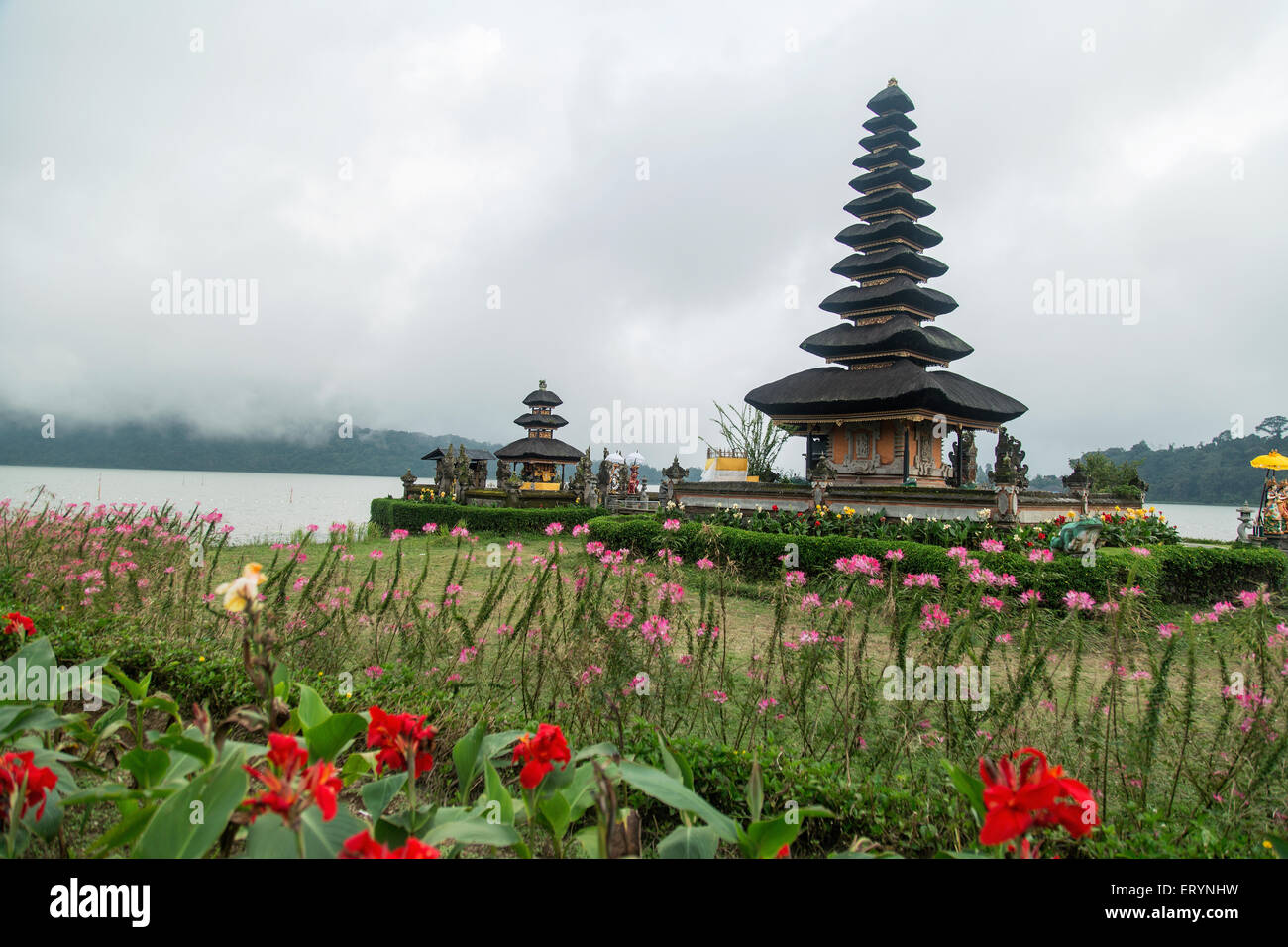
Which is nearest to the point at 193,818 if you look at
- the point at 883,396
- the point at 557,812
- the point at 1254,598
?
the point at 557,812

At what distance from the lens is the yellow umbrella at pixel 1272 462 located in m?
14.2

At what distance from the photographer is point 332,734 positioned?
1.61 meters

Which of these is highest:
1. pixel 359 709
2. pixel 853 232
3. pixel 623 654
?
pixel 853 232

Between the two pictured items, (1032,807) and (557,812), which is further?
(557,812)

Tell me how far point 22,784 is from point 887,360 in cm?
2132

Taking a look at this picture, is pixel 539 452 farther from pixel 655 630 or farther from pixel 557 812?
pixel 557 812

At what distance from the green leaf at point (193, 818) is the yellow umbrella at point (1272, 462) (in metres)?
19.8

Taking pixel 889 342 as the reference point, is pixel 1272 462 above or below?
below

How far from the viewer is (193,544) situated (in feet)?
20.9

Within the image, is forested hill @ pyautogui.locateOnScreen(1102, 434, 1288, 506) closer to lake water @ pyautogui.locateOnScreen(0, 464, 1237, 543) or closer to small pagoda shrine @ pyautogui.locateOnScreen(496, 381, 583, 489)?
lake water @ pyautogui.locateOnScreen(0, 464, 1237, 543)
